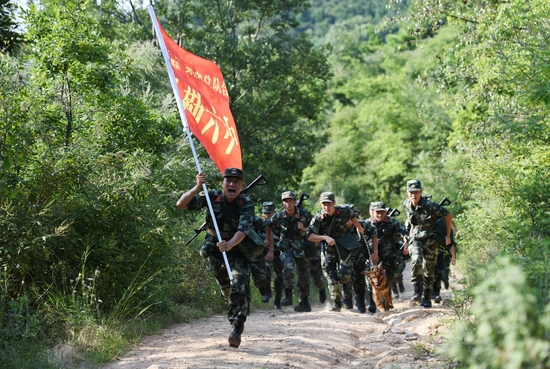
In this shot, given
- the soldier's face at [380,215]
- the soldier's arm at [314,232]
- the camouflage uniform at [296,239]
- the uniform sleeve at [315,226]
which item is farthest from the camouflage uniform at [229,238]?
the soldier's face at [380,215]

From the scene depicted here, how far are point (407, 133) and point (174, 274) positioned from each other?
3905 cm

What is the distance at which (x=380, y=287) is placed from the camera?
13.6 metres

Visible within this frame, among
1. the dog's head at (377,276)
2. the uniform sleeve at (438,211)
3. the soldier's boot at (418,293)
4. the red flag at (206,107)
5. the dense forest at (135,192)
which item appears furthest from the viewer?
the soldier's boot at (418,293)

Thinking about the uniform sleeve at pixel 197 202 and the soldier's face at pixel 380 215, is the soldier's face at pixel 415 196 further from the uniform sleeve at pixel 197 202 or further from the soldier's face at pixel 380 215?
the uniform sleeve at pixel 197 202

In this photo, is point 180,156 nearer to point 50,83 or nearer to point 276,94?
point 50,83

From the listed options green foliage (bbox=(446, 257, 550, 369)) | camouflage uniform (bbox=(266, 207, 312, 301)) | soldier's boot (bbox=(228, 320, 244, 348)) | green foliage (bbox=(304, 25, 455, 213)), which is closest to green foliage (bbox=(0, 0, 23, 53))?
soldier's boot (bbox=(228, 320, 244, 348))

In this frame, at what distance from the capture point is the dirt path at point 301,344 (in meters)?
8.37

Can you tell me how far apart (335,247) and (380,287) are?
43.7 inches

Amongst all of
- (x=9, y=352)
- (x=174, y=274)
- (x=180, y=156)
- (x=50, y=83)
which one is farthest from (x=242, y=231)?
(x=180, y=156)

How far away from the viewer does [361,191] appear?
2080 inches

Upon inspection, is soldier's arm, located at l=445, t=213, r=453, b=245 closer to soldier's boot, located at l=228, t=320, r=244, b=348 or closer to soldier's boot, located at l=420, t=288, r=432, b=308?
soldier's boot, located at l=420, t=288, r=432, b=308

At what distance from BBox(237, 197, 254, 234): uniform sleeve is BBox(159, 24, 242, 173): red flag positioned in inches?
48.3

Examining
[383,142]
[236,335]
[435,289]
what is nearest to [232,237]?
[236,335]

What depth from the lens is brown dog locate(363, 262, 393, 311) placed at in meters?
13.5
